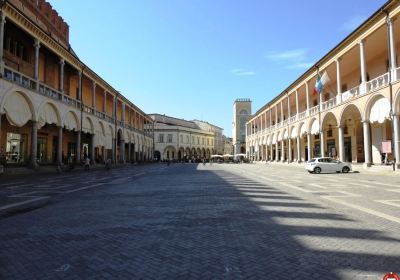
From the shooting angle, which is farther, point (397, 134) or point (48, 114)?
point (48, 114)

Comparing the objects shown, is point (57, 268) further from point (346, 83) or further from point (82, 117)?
point (346, 83)

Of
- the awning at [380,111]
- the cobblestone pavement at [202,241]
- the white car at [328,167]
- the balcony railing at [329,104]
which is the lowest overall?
the cobblestone pavement at [202,241]

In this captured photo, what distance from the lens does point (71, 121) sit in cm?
3484

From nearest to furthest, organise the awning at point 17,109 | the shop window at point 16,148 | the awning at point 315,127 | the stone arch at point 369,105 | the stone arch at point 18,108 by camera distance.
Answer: the stone arch at point 18,108
the awning at point 17,109
the stone arch at point 369,105
the shop window at point 16,148
the awning at point 315,127

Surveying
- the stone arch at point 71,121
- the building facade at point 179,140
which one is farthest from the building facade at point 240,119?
the stone arch at point 71,121

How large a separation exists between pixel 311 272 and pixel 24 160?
99.0ft

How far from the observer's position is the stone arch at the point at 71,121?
33162mm

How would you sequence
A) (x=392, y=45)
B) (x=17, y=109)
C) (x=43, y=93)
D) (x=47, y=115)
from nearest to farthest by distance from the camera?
(x=17, y=109)
(x=392, y=45)
(x=43, y=93)
(x=47, y=115)

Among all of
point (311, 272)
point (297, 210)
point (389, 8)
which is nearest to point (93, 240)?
point (311, 272)

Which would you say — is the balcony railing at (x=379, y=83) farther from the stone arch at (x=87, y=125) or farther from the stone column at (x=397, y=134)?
the stone arch at (x=87, y=125)

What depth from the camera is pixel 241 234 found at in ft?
21.6

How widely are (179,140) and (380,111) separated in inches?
3236

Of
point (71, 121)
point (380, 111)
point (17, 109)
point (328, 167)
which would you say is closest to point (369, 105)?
point (380, 111)

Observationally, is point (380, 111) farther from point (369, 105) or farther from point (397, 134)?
point (397, 134)
